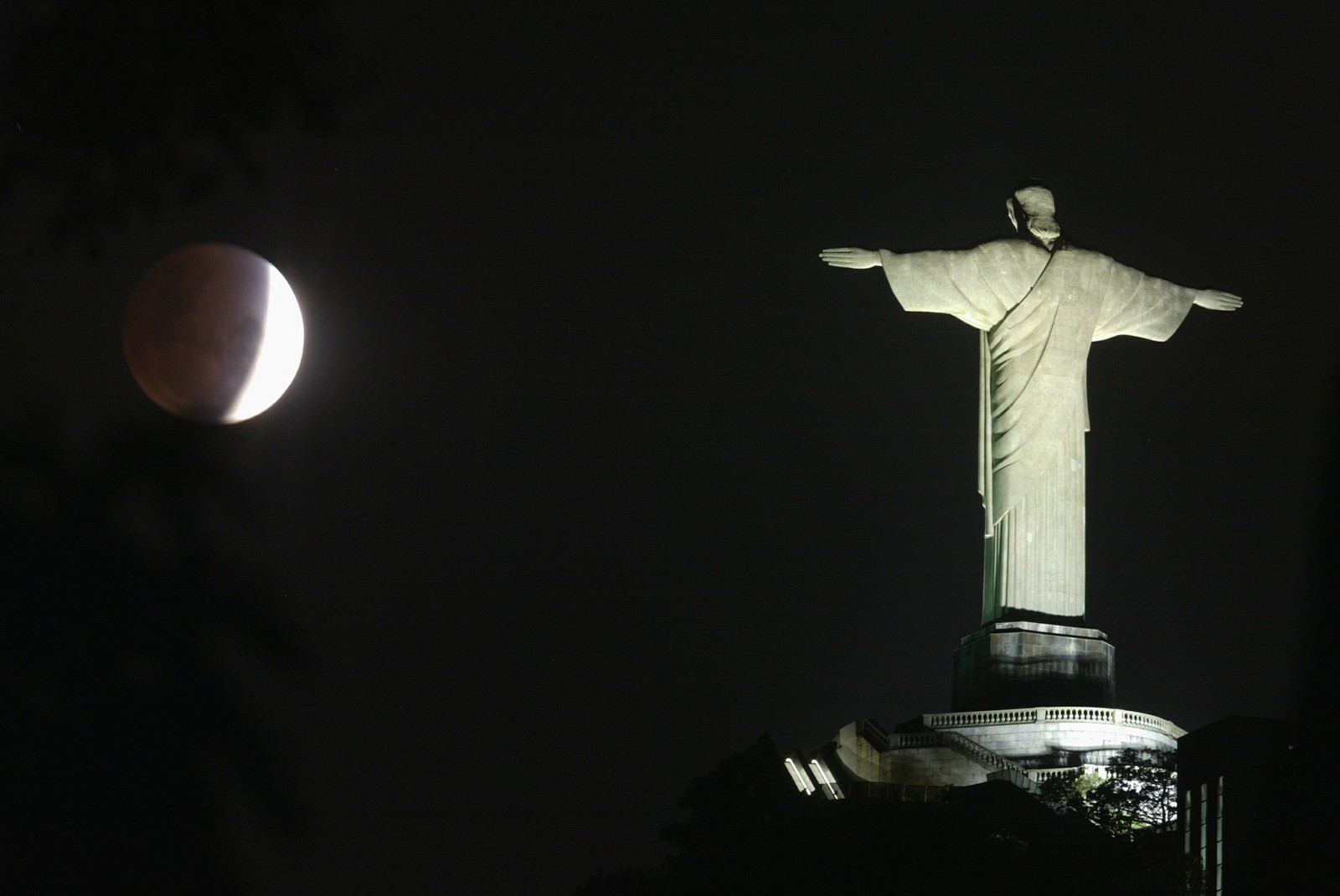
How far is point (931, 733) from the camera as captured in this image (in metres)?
22.4

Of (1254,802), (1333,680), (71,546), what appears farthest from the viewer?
(1254,802)

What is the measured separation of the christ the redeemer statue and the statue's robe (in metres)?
0.02

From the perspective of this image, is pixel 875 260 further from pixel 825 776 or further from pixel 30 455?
pixel 30 455

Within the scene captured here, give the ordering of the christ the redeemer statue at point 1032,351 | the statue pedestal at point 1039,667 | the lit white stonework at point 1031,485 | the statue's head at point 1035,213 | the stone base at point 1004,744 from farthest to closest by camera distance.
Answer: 1. the statue's head at point 1035,213
2. the christ the redeemer statue at point 1032,351
3. the statue pedestal at point 1039,667
4. the lit white stonework at point 1031,485
5. the stone base at point 1004,744

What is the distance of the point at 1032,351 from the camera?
25.4 metres

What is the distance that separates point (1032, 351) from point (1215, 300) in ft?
10.9

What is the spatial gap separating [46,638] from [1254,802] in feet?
43.7

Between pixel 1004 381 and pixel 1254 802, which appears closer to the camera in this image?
pixel 1254 802

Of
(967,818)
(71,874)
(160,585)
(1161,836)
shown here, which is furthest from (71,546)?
(1161,836)

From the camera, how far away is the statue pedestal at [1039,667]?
2350 centimetres

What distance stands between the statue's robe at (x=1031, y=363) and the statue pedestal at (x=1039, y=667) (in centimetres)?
67

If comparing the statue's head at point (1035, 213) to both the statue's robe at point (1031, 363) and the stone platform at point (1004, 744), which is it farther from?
the stone platform at point (1004, 744)

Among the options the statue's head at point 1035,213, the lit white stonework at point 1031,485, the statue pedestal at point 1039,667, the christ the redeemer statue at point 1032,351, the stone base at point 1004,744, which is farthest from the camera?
the statue's head at point 1035,213

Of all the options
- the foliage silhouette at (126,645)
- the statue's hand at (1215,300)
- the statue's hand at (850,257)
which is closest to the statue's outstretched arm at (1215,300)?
→ the statue's hand at (1215,300)
